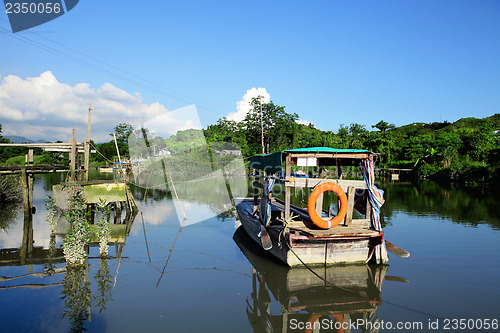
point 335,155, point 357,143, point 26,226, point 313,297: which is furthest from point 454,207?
point 357,143

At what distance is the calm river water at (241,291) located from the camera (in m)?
6.25

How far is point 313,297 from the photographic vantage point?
289 inches

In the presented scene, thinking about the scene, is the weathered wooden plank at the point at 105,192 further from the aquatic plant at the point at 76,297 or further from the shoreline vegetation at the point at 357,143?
the shoreline vegetation at the point at 357,143

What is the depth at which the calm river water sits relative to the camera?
246 inches

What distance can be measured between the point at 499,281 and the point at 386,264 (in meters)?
2.58

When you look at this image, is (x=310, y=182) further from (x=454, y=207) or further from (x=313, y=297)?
(x=454, y=207)

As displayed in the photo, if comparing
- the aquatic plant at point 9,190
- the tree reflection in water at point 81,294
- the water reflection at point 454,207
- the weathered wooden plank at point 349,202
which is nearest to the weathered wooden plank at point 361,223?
the weathered wooden plank at point 349,202

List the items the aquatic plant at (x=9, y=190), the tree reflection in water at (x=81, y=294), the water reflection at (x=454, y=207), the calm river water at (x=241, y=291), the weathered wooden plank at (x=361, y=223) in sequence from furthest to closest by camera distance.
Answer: the aquatic plant at (x=9, y=190) → the water reflection at (x=454, y=207) → the weathered wooden plank at (x=361, y=223) → the tree reflection in water at (x=81, y=294) → the calm river water at (x=241, y=291)

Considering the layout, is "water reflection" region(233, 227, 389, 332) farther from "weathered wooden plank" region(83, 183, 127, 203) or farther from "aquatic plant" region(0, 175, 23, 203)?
"aquatic plant" region(0, 175, 23, 203)

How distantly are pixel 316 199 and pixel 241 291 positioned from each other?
2.97 metres

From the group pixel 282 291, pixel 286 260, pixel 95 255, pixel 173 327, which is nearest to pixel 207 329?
pixel 173 327

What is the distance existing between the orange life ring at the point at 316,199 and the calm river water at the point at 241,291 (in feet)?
4.12

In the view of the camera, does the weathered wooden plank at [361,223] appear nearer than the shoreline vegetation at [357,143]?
Yes

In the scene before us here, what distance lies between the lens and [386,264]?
9445 mm
